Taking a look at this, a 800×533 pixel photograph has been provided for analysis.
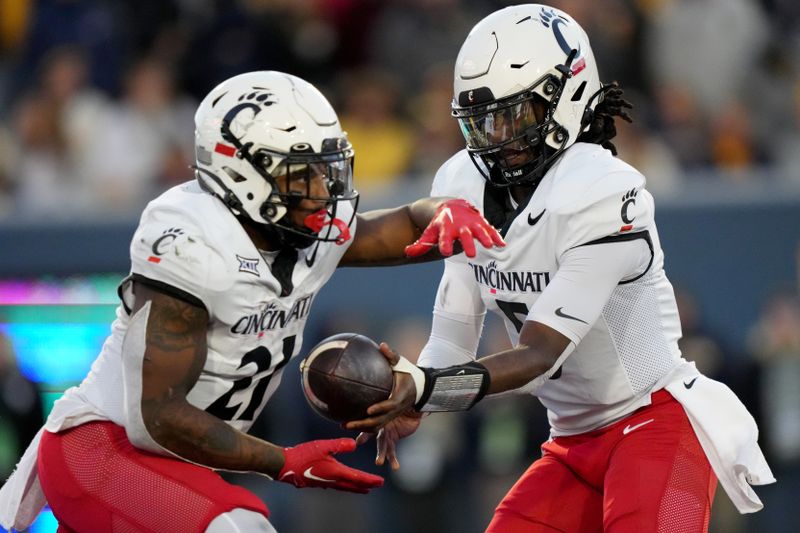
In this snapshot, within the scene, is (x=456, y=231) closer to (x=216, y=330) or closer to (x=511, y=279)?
(x=511, y=279)

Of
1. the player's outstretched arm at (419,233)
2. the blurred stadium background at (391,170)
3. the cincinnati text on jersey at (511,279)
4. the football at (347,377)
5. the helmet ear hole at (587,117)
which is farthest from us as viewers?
the blurred stadium background at (391,170)

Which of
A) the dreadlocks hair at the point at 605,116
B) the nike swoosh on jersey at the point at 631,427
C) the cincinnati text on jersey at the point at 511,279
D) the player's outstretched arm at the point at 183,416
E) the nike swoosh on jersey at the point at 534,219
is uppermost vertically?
the dreadlocks hair at the point at 605,116

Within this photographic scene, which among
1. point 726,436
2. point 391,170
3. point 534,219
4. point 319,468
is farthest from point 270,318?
point 391,170

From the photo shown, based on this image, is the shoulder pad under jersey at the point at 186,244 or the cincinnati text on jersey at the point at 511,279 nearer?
the shoulder pad under jersey at the point at 186,244

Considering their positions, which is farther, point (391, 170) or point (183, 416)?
point (391, 170)

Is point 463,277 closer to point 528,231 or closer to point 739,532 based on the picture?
point 528,231

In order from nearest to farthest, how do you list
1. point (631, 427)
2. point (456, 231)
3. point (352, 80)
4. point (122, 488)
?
point (122, 488) → point (456, 231) → point (631, 427) → point (352, 80)

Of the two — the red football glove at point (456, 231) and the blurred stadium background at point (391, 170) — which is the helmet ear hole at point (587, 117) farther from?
the blurred stadium background at point (391, 170)

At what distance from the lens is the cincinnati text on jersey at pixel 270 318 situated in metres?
3.96

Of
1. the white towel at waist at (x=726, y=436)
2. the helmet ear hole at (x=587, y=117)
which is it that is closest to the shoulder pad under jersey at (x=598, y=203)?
the helmet ear hole at (x=587, y=117)

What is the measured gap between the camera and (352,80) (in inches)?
346

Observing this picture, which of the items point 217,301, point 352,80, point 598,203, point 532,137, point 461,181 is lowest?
point 352,80

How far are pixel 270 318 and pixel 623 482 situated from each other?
44.8 inches

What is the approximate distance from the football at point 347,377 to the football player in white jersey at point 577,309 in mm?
197
